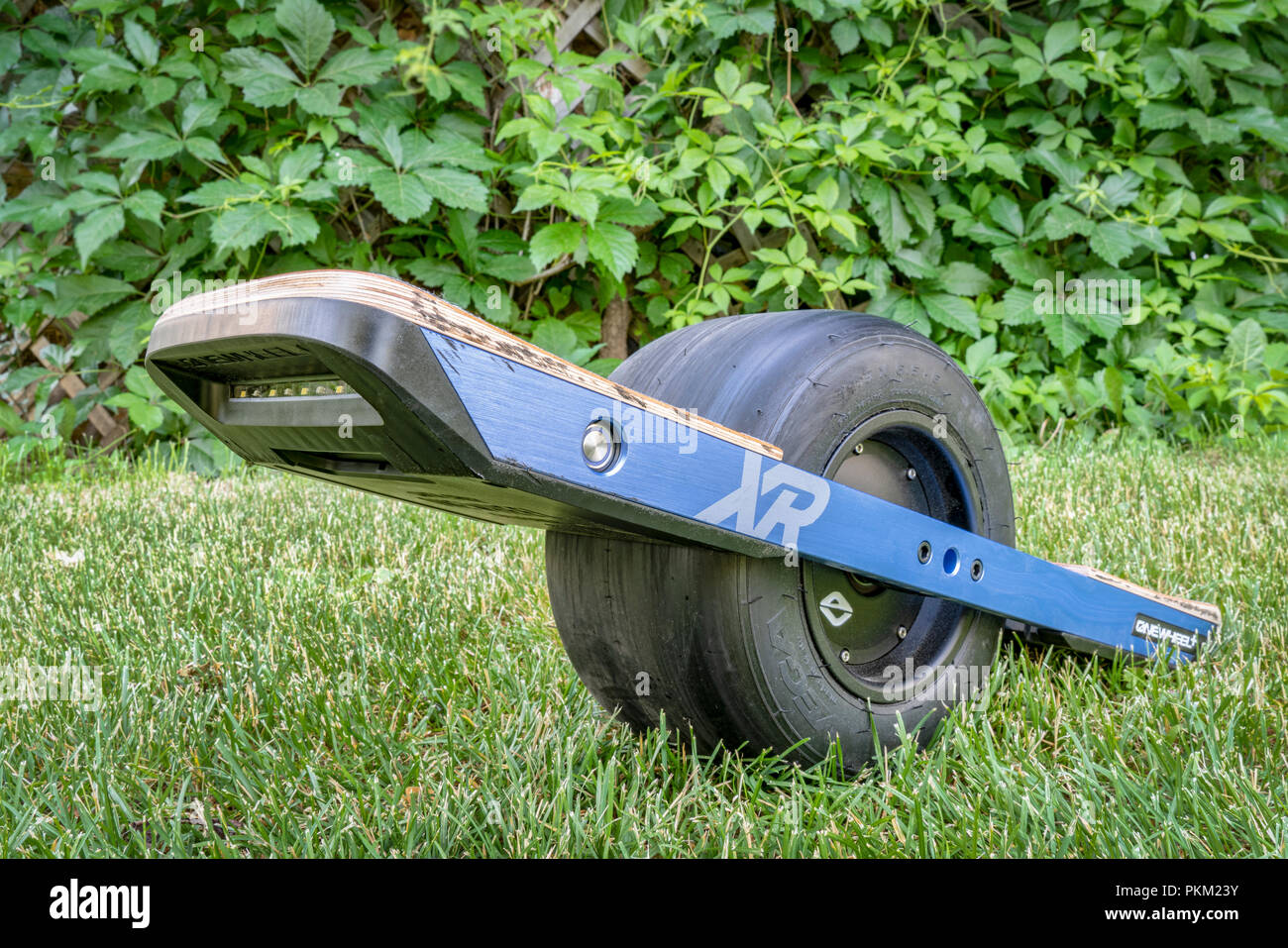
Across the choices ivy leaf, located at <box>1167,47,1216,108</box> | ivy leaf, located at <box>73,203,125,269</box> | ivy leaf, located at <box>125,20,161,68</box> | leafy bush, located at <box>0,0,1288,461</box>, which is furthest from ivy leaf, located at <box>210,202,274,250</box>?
ivy leaf, located at <box>1167,47,1216,108</box>

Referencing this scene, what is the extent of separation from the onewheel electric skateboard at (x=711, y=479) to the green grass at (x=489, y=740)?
8 cm

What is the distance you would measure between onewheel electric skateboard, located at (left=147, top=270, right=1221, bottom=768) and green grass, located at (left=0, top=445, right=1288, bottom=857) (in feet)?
0.28

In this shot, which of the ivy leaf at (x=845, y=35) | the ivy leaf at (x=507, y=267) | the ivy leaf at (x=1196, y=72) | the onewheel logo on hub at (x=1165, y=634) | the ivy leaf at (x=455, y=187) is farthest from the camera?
the ivy leaf at (x=1196, y=72)

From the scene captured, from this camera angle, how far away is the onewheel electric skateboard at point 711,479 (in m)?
0.74

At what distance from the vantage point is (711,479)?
3.01 ft

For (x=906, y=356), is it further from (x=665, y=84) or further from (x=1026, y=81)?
(x=1026, y=81)

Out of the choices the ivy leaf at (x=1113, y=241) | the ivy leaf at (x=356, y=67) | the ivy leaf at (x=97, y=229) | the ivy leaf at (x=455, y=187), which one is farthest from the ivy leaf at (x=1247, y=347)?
the ivy leaf at (x=97, y=229)

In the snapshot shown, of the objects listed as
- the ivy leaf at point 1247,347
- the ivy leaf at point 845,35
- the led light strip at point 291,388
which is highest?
the ivy leaf at point 845,35

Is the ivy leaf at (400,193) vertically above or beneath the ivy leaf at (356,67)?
beneath

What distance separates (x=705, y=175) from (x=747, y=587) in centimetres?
264

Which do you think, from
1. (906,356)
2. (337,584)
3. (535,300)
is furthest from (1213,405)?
(337,584)

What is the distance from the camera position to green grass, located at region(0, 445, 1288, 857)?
3.17 feet

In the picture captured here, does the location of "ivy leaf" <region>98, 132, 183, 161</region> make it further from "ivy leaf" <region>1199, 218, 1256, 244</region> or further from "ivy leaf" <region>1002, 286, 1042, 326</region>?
"ivy leaf" <region>1199, 218, 1256, 244</region>

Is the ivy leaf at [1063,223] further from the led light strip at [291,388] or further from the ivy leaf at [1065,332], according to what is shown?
the led light strip at [291,388]
